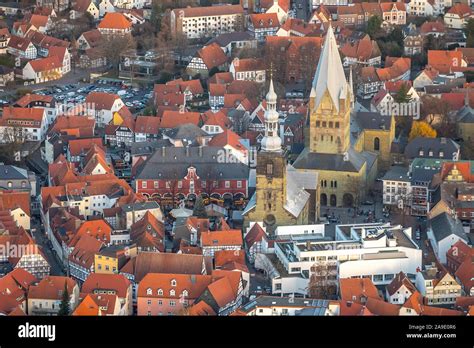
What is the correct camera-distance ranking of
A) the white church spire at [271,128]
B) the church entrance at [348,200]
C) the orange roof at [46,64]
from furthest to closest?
the orange roof at [46,64] → the church entrance at [348,200] → the white church spire at [271,128]

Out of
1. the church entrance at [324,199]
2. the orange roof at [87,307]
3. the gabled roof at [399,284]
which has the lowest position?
the church entrance at [324,199]

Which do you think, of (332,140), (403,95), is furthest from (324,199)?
(403,95)

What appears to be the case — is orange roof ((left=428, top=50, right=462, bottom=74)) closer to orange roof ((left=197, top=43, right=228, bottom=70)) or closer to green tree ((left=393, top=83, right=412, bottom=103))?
green tree ((left=393, top=83, right=412, bottom=103))

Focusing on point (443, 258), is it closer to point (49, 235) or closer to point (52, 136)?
point (49, 235)

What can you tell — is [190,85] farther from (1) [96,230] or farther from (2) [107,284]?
(2) [107,284]

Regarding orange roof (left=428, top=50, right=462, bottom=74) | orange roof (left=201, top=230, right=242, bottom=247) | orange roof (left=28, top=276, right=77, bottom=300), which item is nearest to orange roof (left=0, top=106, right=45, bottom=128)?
orange roof (left=201, top=230, right=242, bottom=247)

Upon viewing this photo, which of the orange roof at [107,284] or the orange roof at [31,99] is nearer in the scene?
the orange roof at [107,284]

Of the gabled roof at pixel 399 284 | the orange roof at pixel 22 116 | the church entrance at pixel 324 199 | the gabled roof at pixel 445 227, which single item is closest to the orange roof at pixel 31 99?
the orange roof at pixel 22 116

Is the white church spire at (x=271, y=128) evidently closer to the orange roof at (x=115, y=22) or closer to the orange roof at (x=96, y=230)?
the orange roof at (x=96, y=230)
